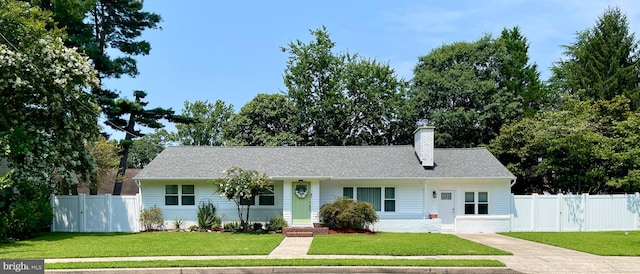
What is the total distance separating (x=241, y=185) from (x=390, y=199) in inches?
275

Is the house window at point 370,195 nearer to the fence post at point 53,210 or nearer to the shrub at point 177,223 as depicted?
the shrub at point 177,223

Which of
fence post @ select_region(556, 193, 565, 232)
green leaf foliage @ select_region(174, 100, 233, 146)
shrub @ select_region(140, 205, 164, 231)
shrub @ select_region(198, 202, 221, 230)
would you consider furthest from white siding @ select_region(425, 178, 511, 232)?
green leaf foliage @ select_region(174, 100, 233, 146)

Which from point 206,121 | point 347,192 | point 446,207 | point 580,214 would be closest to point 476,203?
point 446,207

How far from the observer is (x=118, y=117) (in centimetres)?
3189

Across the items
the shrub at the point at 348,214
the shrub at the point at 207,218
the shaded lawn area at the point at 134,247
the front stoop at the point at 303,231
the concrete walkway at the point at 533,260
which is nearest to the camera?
the concrete walkway at the point at 533,260

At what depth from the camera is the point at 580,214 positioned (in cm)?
2173

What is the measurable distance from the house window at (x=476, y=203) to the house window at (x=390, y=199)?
340 centimetres

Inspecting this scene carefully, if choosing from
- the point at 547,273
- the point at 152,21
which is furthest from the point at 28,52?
the point at 547,273

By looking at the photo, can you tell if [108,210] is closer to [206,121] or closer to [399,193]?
[399,193]

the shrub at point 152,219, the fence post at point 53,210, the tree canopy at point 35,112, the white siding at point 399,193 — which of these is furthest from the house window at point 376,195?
the fence post at point 53,210

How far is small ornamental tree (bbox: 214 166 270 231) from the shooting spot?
19.6m

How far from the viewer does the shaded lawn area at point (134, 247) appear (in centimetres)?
1257

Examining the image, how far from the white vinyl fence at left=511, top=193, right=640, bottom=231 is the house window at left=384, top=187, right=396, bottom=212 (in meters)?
5.43

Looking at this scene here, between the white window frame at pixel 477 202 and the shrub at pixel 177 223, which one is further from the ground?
the white window frame at pixel 477 202
